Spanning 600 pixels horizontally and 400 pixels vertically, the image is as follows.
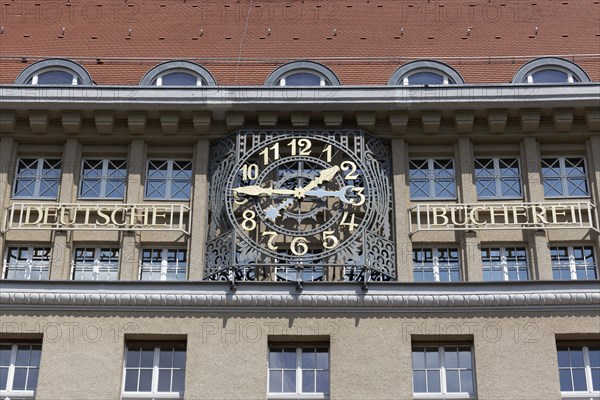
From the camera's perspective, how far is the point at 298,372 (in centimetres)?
2844

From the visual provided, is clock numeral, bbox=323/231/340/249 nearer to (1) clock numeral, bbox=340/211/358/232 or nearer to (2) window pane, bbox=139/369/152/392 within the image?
(1) clock numeral, bbox=340/211/358/232

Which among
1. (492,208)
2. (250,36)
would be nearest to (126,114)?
(250,36)

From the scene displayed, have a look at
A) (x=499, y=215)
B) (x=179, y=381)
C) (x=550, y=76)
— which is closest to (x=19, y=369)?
(x=179, y=381)

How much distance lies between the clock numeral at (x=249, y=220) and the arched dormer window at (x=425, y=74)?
491 centimetres

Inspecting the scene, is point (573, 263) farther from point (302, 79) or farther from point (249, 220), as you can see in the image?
point (302, 79)

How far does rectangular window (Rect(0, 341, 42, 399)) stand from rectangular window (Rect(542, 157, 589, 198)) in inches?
469

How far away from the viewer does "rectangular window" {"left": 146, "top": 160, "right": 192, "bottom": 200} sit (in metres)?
31.0

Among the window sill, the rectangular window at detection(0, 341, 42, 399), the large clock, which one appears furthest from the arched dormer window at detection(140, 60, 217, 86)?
the window sill

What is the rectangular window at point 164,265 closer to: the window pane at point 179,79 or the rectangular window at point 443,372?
the window pane at point 179,79

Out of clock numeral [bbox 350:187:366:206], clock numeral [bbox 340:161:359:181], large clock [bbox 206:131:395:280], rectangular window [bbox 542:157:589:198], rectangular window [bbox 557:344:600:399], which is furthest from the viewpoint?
rectangular window [bbox 542:157:589:198]

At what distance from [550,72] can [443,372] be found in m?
8.33

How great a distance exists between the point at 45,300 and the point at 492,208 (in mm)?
10012

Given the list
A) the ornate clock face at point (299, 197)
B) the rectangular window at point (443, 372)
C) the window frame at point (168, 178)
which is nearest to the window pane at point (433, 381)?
the rectangular window at point (443, 372)

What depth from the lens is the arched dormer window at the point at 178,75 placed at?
32344 mm
